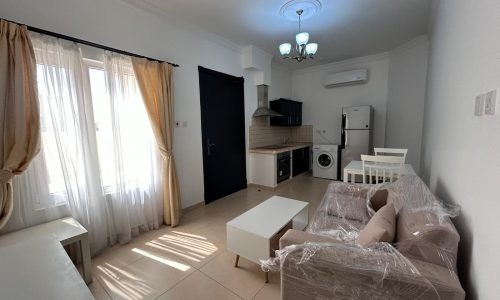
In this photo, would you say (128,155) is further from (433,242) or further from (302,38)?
(433,242)

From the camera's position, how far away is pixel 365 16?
9.11 ft

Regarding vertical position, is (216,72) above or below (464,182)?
above

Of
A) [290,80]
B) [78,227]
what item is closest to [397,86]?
[290,80]

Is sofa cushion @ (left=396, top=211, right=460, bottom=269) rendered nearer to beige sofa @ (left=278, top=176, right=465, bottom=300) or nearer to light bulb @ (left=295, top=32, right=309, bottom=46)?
beige sofa @ (left=278, top=176, right=465, bottom=300)

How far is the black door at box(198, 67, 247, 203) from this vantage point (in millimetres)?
3359

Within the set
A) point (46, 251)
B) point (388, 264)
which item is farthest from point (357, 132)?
point (46, 251)

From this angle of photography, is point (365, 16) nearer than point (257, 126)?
Yes

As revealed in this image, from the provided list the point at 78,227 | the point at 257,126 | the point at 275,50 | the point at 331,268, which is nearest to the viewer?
the point at 331,268

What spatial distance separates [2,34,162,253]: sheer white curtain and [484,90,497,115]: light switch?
9.24 feet

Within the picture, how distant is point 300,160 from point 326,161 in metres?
0.63

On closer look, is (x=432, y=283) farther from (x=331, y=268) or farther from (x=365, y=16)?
(x=365, y=16)

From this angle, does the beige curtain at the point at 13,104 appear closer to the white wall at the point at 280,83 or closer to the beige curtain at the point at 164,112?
the beige curtain at the point at 164,112

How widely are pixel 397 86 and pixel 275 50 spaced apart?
2.59m

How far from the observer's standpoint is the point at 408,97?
3.95 meters
